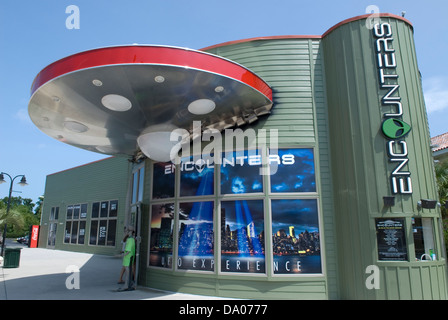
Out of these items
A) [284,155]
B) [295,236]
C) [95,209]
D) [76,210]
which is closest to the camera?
[295,236]

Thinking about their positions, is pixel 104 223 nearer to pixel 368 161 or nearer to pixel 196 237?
pixel 196 237

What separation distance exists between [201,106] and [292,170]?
269 centimetres

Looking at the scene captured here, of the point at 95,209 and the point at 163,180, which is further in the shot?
the point at 95,209

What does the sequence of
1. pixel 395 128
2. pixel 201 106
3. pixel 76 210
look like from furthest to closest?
pixel 76 210 → pixel 395 128 → pixel 201 106

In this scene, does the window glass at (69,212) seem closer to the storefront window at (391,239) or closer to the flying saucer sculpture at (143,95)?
the flying saucer sculpture at (143,95)

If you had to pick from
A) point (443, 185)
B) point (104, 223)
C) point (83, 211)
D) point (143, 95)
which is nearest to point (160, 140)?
point (143, 95)

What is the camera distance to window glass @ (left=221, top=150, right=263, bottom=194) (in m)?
7.88

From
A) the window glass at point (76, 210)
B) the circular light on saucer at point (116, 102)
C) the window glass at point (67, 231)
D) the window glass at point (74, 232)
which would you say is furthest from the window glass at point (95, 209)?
the circular light on saucer at point (116, 102)

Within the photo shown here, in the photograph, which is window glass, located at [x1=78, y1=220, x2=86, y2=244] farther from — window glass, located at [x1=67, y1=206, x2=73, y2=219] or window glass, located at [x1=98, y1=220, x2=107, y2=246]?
window glass, located at [x1=98, y1=220, x2=107, y2=246]

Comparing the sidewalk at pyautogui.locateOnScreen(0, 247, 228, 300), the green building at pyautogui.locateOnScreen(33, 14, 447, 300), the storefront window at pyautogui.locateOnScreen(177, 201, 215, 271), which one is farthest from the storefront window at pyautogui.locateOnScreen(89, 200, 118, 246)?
the storefront window at pyautogui.locateOnScreen(177, 201, 215, 271)

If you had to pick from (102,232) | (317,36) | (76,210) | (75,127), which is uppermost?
(317,36)

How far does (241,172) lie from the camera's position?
8.03 meters
